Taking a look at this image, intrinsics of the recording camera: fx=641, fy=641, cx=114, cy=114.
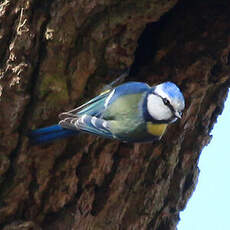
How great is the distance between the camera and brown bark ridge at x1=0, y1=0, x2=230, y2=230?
11.4ft

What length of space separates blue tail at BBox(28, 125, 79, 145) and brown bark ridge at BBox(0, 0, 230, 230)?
0.21 ft

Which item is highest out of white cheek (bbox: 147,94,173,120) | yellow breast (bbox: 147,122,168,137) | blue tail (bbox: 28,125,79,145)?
A: white cheek (bbox: 147,94,173,120)

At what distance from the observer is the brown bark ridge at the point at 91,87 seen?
11.4 feet

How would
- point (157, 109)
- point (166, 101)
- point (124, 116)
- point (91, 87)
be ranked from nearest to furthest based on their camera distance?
1. point (166, 101)
2. point (157, 109)
3. point (124, 116)
4. point (91, 87)

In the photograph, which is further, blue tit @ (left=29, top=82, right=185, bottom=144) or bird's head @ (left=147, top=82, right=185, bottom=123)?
blue tit @ (left=29, top=82, right=185, bottom=144)

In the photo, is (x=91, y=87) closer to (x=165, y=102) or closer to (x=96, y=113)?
(x=96, y=113)

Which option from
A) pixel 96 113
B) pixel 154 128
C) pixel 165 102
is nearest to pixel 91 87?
pixel 96 113

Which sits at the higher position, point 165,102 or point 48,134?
point 165,102

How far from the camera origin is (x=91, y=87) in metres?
3.60

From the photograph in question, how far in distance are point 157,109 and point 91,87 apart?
0.57 meters

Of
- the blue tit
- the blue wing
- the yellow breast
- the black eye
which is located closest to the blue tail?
the blue tit

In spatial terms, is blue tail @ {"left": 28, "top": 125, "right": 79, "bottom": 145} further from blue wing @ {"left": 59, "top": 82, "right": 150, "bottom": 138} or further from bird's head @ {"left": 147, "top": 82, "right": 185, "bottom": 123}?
bird's head @ {"left": 147, "top": 82, "right": 185, "bottom": 123}

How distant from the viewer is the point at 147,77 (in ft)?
12.2

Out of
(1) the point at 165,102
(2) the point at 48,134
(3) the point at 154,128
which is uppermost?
(1) the point at 165,102
